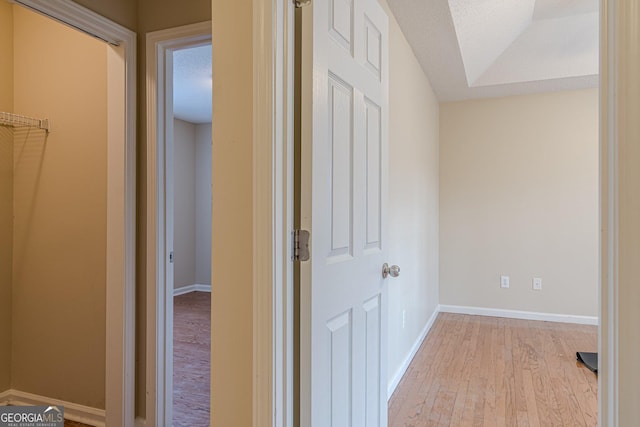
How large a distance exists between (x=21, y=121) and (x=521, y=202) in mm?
4540

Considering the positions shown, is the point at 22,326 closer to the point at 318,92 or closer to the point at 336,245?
the point at 336,245

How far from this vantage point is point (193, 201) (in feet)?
20.0

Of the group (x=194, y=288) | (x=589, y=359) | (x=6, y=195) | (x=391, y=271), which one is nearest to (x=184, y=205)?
(x=194, y=288)

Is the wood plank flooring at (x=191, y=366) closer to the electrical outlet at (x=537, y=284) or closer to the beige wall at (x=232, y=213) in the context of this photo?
the beige wall at (x=232, y=213)

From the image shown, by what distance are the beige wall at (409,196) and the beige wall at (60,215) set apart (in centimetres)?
173

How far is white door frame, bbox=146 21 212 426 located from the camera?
2.03 m

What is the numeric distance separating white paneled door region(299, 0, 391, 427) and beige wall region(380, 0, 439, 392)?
908 millimetres

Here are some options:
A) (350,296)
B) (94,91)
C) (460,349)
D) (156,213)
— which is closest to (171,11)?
(94,91)

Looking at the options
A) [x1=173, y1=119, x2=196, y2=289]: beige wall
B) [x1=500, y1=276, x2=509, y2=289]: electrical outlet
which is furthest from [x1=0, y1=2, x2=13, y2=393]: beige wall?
[x1=500, y1=276, x2=509, y2=289]: electrical outlet

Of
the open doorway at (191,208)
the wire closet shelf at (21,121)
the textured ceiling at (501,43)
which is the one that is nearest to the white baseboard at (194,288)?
the open doorway at (191,208)

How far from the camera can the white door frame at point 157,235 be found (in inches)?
79.9

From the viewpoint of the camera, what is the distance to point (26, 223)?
2346 mm

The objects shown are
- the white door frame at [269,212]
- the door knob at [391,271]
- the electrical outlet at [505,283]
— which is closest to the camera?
the white door frame at [269,212]

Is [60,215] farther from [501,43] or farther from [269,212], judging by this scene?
[501,43]
